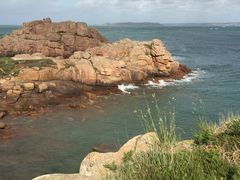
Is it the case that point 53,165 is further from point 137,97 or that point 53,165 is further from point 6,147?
point 137,97

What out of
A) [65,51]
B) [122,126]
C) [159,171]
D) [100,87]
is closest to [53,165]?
[122,126]

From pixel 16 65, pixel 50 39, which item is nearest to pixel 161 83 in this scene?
pixel 16 65

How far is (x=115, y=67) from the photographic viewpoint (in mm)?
42656

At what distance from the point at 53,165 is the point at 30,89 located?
16.1 meters

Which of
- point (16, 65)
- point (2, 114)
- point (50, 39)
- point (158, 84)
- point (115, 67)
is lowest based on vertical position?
point (2, 114)

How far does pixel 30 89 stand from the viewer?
36094 millimetres

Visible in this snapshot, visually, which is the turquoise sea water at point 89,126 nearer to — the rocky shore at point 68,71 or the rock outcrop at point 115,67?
the rocky shore at point 68,71

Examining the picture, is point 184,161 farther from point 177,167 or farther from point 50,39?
point 50,39

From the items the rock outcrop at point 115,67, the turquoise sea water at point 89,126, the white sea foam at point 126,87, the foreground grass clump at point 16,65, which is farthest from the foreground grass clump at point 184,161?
the foreground grass clump at point 16,65

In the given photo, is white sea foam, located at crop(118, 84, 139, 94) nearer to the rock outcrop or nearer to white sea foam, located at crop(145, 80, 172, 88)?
the rock outcrop

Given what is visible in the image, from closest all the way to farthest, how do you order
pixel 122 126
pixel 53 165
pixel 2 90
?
pixel 53 165 → pixel 122 126 → pixel 2 90

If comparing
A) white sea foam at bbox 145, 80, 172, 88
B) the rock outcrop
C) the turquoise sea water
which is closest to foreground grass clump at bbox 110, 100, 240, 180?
the turquoise sea water

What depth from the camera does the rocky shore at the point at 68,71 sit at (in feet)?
114

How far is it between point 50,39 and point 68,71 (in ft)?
66.6
